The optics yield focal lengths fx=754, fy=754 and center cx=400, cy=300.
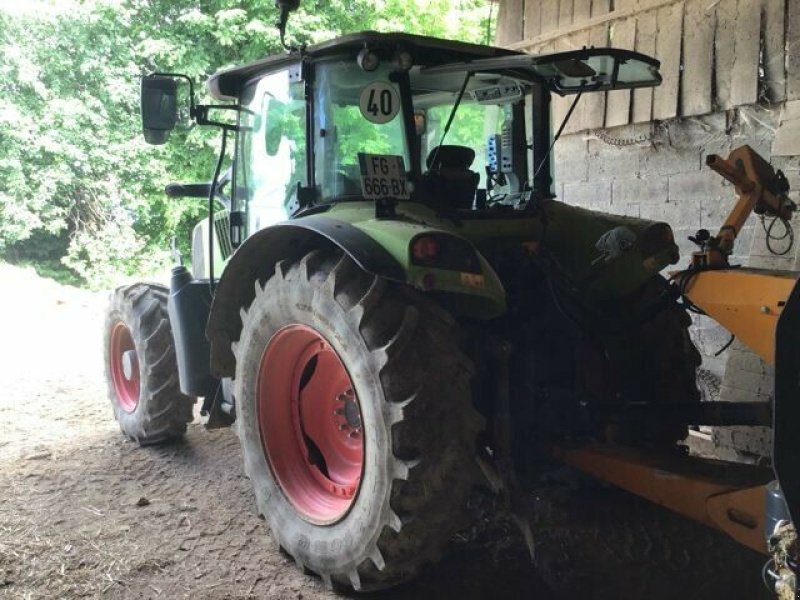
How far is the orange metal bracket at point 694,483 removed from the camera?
7.45 ft

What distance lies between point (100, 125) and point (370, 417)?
1311cm

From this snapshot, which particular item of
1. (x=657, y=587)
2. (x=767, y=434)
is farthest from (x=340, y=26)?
(x=657, y=587)

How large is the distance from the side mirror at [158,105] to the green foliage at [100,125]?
922cm

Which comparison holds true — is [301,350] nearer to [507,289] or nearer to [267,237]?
[267,237]

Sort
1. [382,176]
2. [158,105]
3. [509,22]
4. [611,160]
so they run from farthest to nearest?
[509,22] → [611,160] → [158,105] → [382,176]

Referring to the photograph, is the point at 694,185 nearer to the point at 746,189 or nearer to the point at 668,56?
the point at 668,56

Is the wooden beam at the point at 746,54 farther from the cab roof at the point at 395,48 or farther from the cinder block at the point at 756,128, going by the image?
the cab roof at the point at 395,48

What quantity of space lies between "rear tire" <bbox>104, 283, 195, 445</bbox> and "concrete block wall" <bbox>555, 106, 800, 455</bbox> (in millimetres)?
3198

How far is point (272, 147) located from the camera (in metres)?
3.64

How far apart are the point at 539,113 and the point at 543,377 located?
54.5 inches

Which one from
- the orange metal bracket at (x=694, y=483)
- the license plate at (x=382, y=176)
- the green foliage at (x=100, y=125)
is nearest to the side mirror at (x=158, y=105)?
the license plate at (x=382, y=176)

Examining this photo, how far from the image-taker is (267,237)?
3.09 m

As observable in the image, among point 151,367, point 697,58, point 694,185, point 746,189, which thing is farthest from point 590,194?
point 151,367

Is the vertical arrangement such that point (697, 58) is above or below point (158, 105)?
above
